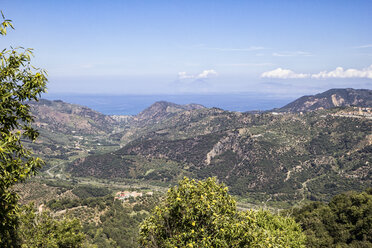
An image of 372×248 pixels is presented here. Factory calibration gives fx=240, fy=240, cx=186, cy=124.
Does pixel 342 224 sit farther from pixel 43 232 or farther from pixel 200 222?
pixel 43 232

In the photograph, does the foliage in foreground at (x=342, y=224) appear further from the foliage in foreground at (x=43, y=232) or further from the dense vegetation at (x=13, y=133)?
the dense vegetation at (x=13, y=133)

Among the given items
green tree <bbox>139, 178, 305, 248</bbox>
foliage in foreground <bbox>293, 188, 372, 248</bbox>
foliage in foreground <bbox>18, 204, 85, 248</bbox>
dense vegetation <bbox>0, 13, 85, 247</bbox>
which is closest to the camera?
dense vegetation <bbox>0, 13, 85, 247</bbox>

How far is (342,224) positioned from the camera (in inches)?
2162

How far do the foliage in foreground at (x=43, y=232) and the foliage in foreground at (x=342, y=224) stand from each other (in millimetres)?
39451

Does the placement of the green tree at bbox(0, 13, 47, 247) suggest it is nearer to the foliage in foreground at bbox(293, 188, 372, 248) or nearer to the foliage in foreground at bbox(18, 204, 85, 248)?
the foliage in foreground at bbox(18, 204, 85, 248)

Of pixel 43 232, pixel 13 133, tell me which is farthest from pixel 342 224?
pixel 13 133

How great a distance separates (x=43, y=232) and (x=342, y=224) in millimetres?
60705

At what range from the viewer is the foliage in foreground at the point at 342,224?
4542cm

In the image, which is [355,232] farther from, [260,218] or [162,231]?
[162,231]

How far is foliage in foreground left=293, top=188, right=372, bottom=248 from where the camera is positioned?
4542cm

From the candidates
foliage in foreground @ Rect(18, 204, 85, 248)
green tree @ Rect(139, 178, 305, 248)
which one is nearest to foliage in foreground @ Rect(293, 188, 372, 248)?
green tree @ Rect(139, 178, 305, 248)

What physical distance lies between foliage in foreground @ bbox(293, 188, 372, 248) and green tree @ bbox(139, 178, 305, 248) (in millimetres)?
37305

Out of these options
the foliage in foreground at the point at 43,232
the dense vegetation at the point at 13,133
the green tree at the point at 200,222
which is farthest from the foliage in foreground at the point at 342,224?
the dense vegetation at the point at 13,133

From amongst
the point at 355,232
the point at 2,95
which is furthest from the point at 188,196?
the point at 355,232
